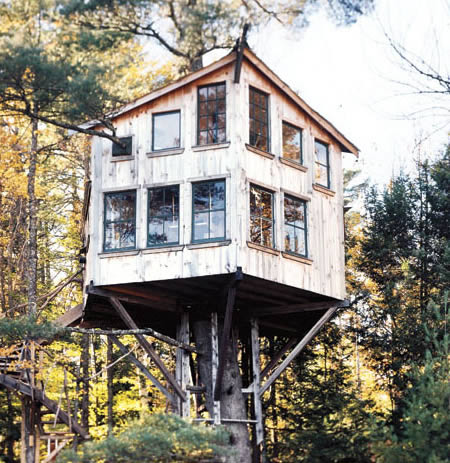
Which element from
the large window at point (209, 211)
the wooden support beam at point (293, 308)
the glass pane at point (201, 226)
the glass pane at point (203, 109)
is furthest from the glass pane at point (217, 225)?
the wooden support beam at point (293, 308)

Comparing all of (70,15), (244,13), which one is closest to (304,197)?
(244,13)

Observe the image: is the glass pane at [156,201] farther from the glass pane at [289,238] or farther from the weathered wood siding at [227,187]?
the glass pane at [289,238]

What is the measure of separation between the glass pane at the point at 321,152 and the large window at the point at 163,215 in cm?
382

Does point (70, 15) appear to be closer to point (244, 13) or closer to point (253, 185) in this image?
point (244, 13)

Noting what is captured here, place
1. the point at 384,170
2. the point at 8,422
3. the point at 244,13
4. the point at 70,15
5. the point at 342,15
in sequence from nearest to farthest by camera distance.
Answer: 1. the point at 342,15
2. the point at 70,15
3. the point at 244,13
4. the point at 8,422
5. the point at 384,170

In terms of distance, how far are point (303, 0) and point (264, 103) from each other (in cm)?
237

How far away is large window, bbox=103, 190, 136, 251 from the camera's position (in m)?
17.4

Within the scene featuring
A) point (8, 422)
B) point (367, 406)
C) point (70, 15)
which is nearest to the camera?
point (70, 15)

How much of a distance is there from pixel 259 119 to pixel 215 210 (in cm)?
247

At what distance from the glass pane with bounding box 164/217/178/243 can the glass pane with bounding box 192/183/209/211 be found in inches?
20.9

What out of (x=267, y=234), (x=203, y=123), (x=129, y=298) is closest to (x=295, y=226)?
(x=267, y=234)

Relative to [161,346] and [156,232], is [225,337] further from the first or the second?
[161,346]

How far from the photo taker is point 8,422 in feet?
71.9

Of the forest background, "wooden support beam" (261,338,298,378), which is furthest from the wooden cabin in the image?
"wooden support beam" (261,338,298,378)
